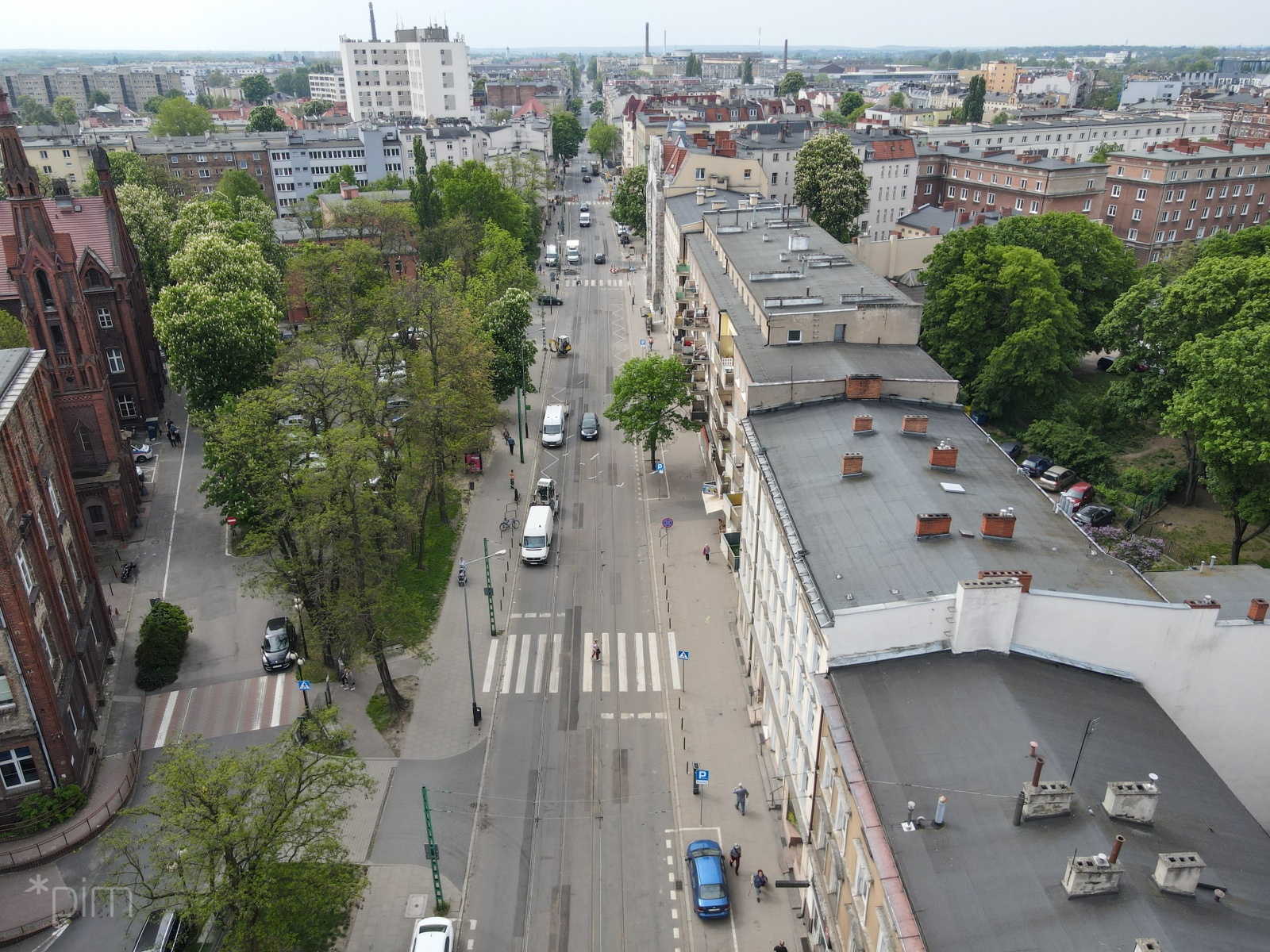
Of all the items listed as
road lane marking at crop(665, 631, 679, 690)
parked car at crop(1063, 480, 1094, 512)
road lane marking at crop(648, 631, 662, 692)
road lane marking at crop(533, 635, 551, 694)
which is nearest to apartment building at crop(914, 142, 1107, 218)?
parked car at crop(1063, 480, 1094, 512)

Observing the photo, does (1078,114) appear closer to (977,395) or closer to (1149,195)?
(1149,195)

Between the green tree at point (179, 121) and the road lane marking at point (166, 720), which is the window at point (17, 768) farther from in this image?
the green tree at point (179, 121)

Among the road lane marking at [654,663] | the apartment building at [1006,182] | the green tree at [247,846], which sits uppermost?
the apartment building at [1006,182]

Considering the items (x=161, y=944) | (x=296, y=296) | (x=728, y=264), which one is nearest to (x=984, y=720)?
(x=161, y=944)

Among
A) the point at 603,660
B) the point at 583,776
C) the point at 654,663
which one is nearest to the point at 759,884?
the point at 583,776

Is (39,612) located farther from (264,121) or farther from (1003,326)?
(264,121)

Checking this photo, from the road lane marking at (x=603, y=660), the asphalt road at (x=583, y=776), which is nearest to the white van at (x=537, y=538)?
the asphalt road at (x=583, y=776)
